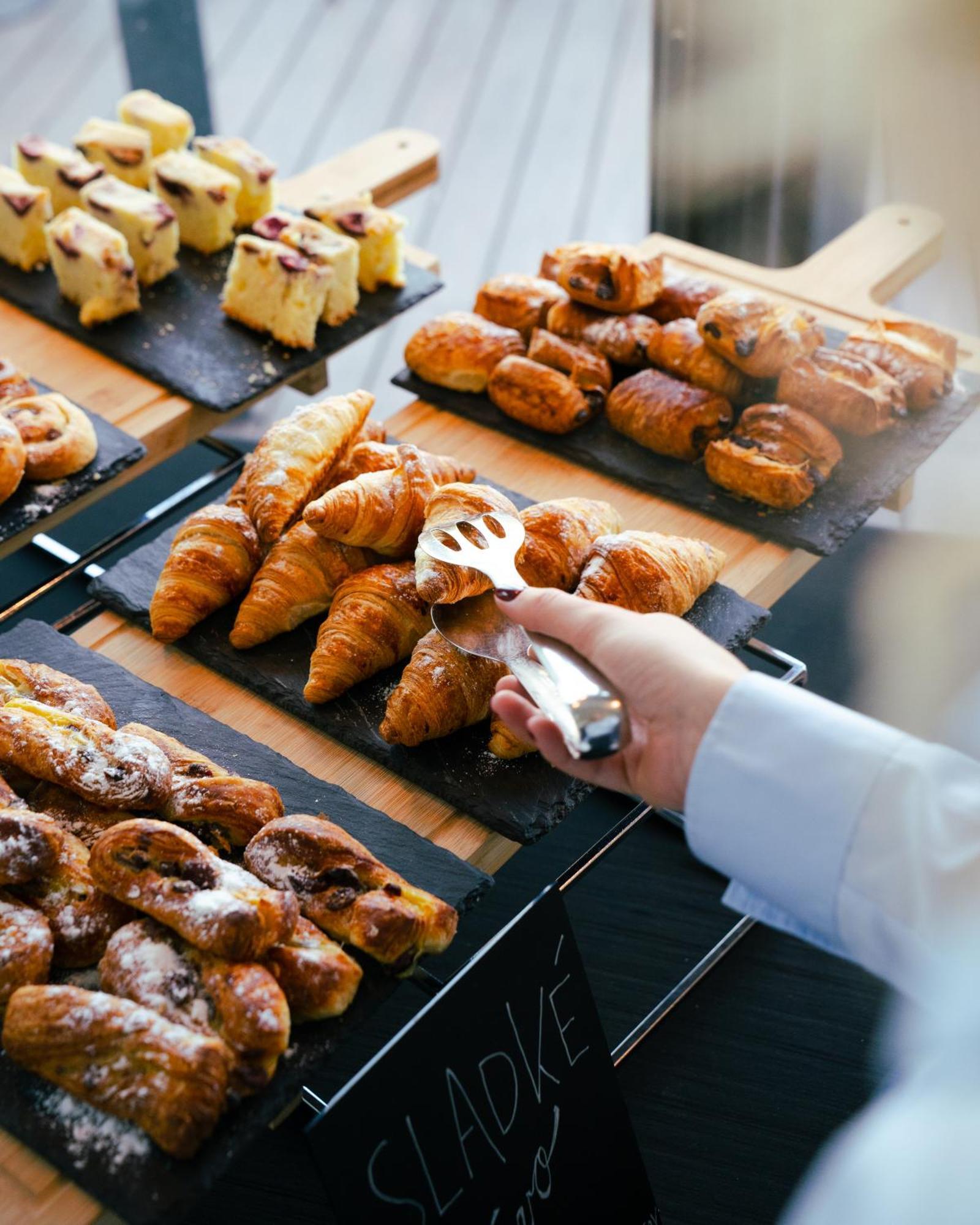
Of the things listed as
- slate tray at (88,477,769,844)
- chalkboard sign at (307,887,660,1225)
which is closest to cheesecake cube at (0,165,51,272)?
slate tray at (88,477,769,844)

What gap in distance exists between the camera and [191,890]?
49.1 inches

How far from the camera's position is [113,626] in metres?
1.82

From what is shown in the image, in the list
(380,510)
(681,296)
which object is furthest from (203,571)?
(681,296)

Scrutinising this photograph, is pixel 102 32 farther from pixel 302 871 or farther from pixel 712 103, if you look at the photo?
pixel 302 871

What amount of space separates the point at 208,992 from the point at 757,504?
1.18 m

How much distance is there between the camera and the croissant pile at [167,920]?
117 cm

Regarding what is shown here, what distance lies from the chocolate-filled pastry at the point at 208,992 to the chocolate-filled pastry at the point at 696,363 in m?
1.28

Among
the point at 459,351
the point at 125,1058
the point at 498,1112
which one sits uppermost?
the point at 459,351

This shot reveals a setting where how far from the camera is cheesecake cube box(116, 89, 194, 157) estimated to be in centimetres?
271

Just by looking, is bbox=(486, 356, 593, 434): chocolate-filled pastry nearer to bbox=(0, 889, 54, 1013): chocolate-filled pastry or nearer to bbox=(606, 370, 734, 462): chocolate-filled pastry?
bbox=(606, 370, 734, 462): chocolate-filled pastry

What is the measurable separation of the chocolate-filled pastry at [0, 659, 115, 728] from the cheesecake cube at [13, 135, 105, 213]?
1310mm

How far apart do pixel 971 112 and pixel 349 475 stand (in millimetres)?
3068

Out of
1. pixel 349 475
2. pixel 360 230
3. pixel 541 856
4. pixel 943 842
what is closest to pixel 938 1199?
pixel 943 842

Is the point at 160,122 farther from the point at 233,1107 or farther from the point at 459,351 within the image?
the point at 233,1107
